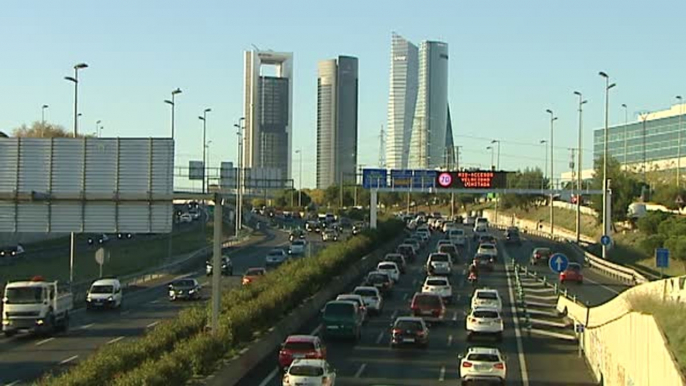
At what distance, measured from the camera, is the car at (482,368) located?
1065 inches

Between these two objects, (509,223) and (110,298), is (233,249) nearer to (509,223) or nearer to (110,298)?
(110,298)

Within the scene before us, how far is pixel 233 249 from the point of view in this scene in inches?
3875

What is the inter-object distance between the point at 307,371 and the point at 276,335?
35.2ft

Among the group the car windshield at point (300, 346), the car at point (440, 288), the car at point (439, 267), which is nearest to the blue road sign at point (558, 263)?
the car windshield at point (300, 346)

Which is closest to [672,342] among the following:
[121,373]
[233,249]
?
[121,373]

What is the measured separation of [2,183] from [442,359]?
49.0 feet

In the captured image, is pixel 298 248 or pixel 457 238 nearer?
pixel 298 248

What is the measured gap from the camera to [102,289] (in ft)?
165

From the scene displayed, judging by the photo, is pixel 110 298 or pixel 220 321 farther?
pixel 110 298

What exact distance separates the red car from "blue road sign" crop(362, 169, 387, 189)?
194ft

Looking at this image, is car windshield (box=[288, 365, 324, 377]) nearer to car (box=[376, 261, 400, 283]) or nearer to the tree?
car (box=[376, 261, 400, 283])

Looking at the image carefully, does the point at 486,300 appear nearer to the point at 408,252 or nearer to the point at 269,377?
the point at 269,377

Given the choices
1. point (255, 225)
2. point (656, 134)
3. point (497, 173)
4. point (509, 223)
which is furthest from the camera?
point (656, 134)

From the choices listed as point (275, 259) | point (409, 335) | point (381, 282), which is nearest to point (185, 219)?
point (275, 259)
